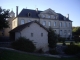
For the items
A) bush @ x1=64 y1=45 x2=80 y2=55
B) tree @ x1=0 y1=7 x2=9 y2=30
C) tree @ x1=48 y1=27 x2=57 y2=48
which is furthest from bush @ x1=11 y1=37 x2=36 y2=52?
bush @ x1=64 y1=45 x2=80 y2=55

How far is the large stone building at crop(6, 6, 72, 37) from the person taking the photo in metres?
41.2

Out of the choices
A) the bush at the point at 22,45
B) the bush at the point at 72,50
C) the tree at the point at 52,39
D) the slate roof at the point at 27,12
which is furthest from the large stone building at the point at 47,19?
the bush at the point at 72,50

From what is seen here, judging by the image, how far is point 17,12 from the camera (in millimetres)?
41531

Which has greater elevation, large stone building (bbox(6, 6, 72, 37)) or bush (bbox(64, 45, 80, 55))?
large stone building (bbox(6, 6, 72, 37))

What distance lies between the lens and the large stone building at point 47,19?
41250 millimetres

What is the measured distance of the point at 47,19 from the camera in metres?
45.2

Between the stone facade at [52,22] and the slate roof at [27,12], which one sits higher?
the slate roof at [27,12]

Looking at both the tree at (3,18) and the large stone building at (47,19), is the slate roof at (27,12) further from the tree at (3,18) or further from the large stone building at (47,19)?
the tree at (3,18)

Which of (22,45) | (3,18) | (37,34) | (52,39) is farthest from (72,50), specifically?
(3,18)

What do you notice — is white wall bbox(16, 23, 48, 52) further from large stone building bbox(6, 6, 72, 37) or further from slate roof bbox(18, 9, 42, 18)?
slate roof bbox(18, 9, 42, 18)

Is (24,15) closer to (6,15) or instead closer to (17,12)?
(17,12)

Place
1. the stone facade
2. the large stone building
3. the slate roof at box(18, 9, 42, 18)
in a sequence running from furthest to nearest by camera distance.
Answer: the stone facade
the slate roof at box(18, 9, 42, 18)
the large stone building

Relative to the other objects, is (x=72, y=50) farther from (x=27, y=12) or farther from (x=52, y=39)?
(x=27, y=12)

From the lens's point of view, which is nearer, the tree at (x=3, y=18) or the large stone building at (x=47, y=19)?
the tree at (x=3, y=18)
